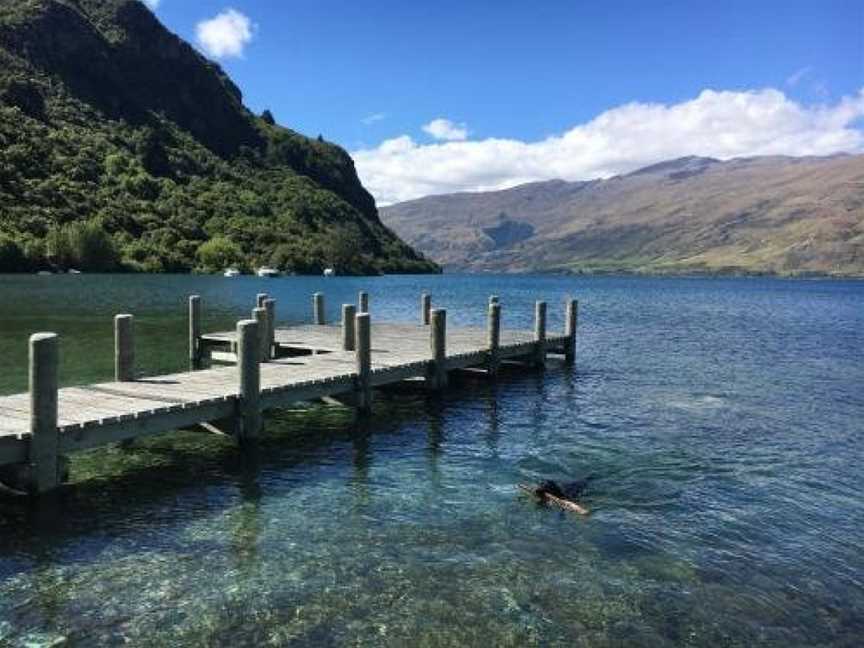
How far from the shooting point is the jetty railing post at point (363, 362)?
23930 mm

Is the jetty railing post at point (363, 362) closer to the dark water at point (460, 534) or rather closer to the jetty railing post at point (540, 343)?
the dark water at point (460, 534)

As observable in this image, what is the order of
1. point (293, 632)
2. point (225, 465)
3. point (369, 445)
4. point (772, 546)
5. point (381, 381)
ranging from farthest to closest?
point (381, 381), point (369, 445), point (225, 465), point (772, 546), point (293, 632)

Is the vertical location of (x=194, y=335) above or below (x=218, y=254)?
below

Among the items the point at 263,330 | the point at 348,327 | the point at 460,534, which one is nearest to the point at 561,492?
the point at 460,534

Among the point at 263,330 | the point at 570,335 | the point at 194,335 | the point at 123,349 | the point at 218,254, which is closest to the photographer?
the point at 123,349

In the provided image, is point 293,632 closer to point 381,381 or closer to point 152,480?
point 152,480

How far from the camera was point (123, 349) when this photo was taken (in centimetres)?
2188

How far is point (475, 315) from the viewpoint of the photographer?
75625 mm

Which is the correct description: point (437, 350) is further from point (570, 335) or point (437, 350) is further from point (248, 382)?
point (570, 335)

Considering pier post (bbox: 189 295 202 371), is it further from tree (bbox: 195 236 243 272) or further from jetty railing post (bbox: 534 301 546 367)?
tree (bbox: 195 236 243 272)

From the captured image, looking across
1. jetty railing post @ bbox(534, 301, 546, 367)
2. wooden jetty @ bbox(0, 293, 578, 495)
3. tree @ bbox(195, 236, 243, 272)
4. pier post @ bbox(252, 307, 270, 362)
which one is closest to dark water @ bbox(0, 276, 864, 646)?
wooden jetty @ bbox(0, 293, 578, 495)

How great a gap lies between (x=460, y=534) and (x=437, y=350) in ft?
44.8

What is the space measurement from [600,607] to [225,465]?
10.3 meters

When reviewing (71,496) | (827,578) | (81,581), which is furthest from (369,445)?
(827,578)
